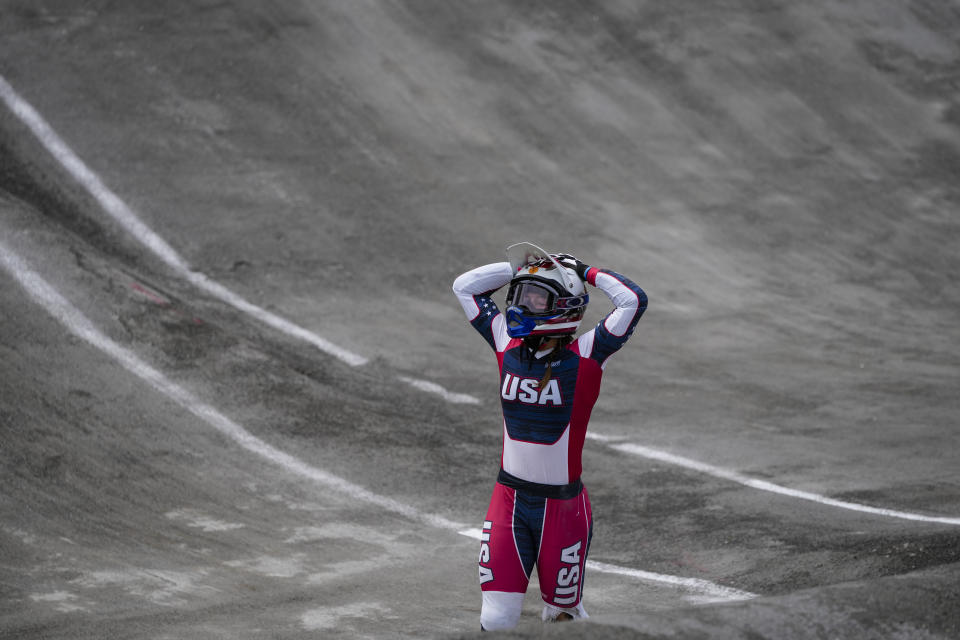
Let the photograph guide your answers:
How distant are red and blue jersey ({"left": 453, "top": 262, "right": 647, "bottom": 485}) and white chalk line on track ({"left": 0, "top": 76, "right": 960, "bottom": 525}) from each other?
4415mm

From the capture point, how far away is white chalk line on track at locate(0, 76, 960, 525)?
9.62 m

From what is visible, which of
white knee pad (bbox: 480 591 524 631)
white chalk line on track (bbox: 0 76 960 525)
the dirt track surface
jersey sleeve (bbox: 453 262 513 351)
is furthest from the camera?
white chalk line on track (bbox: 0 76 960 525)

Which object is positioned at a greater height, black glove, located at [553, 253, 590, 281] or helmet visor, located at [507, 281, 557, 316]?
black glove, located at [553, 253, 590, 281]

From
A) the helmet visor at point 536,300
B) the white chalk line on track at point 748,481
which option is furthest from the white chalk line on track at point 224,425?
the helmet visor at point 536,300

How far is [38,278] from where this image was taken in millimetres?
12531

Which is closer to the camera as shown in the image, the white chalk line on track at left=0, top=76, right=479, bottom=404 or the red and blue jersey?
the red and blue jersey

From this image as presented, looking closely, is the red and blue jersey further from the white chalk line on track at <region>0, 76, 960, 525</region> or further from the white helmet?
the white chalk line on track at <region>0, 76, 960, 525</region>

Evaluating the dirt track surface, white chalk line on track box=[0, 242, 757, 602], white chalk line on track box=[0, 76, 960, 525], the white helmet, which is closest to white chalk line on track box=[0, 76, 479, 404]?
→ white chalk line on track box=[0, 76, 960, 525]

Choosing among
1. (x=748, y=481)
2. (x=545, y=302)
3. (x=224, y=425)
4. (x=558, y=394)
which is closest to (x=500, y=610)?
(x=558, y=394)

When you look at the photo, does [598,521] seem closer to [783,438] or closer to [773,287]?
[783,438]

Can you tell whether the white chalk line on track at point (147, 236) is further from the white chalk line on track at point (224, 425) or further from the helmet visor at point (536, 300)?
the helmet visor at point (536, 300)

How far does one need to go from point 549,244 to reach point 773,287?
3.59 metres

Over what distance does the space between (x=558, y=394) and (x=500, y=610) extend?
114 cm

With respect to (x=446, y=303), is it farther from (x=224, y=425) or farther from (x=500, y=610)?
(x=500, y=610)
